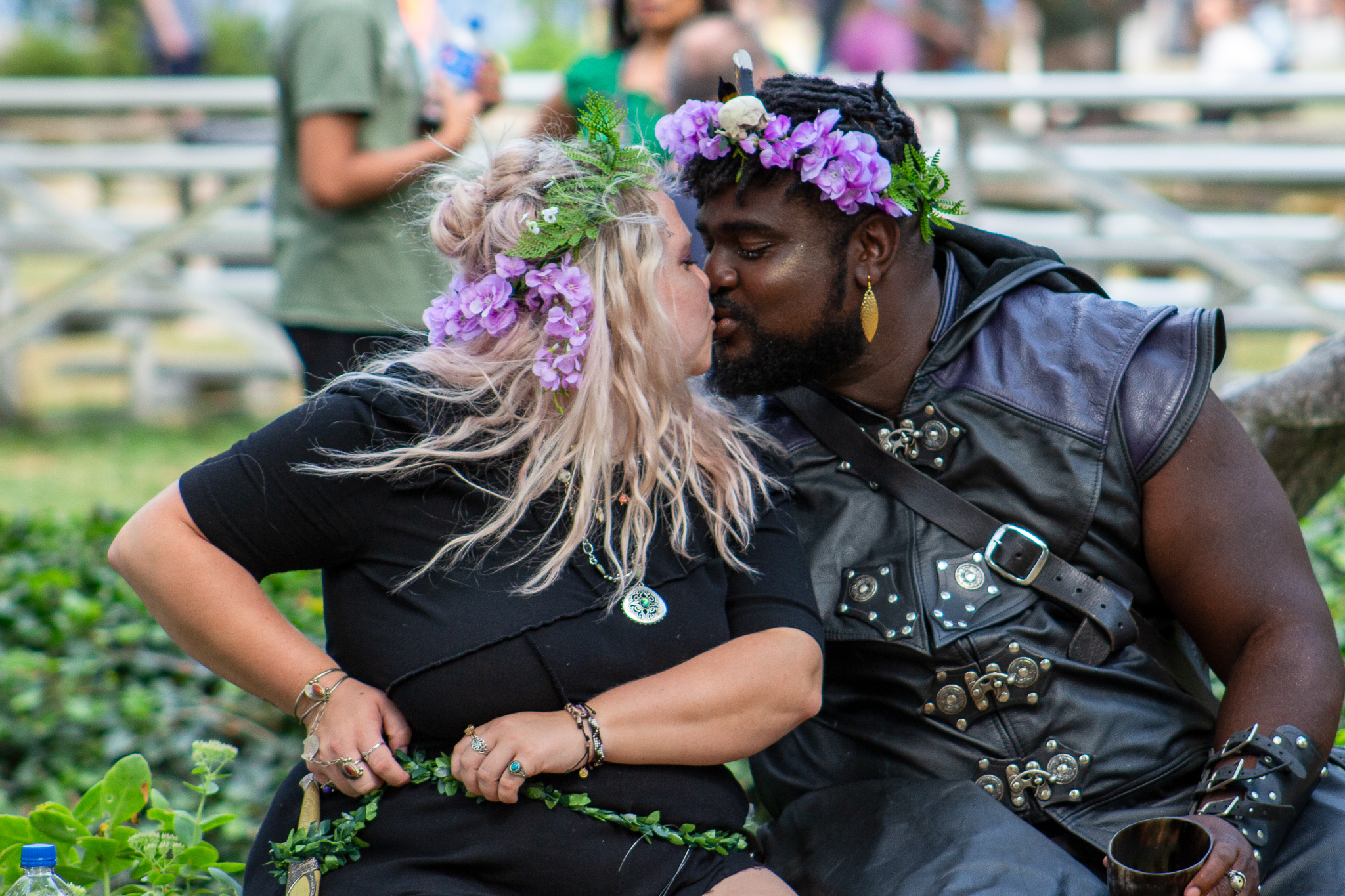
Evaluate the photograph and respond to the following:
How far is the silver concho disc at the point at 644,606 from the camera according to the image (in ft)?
7.59

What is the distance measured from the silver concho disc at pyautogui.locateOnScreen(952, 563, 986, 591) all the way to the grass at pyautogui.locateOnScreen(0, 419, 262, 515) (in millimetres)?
4986

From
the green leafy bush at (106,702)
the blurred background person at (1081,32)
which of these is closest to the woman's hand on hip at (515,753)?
the green leafy bush at (106,702)

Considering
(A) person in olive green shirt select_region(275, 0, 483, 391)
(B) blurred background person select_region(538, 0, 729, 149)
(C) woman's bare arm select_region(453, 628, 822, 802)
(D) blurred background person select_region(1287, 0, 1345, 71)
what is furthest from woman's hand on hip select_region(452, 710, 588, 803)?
(D) blurred background person select_region(1287, 0, 1345, 71)

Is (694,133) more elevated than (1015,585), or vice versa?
(694,133)

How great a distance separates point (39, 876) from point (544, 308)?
1281 millimetres

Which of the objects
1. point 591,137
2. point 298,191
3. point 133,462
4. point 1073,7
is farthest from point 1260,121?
point 591,137

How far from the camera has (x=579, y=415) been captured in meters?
2.39

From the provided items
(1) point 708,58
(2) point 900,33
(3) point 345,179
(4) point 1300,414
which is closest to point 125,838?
(3) point 345,179

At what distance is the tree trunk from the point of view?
3279mm

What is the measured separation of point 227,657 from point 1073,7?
13.9 metres

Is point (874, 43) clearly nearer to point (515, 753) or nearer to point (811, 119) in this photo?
point (811, 119)

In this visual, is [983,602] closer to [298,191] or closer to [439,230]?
[439,230]

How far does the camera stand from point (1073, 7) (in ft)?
46.7

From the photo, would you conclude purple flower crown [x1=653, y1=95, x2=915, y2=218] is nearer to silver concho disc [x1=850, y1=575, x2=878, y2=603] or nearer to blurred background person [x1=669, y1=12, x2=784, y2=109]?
silver concho disc [x1=850, y1=575, x2=878, y2=603]
